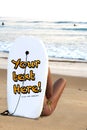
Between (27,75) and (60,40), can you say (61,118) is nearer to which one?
(27,75)

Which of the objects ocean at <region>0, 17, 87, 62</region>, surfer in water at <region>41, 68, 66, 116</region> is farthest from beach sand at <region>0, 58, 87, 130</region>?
ocean at <region>0, 17, 87, 62</region>

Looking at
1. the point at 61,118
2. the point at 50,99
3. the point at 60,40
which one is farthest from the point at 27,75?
the point at 60,40

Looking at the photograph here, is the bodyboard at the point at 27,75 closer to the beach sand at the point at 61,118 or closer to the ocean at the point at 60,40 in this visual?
the beach sand at the point at 61,118

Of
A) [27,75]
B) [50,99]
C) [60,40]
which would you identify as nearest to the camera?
[27,75]

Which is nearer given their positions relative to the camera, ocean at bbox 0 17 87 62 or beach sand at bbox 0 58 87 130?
beach sand at bbox 0 58 87 130

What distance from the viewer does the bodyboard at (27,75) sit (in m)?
4.11

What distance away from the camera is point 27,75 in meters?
4.18

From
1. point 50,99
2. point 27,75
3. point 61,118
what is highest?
point 27,75

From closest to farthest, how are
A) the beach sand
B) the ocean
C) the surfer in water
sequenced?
1. the beach sand
2. the surfer in water
3. the ocean

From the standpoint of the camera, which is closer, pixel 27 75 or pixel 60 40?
pixel 27 75

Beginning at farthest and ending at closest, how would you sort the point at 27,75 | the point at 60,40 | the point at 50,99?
the point at 60,40
the point at 50,99
the point at 27,75

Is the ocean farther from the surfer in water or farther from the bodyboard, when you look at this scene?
the bodyboard

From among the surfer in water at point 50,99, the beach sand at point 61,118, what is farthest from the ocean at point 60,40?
the surfer in water at point 50,99

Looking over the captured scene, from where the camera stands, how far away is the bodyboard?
162 inches
